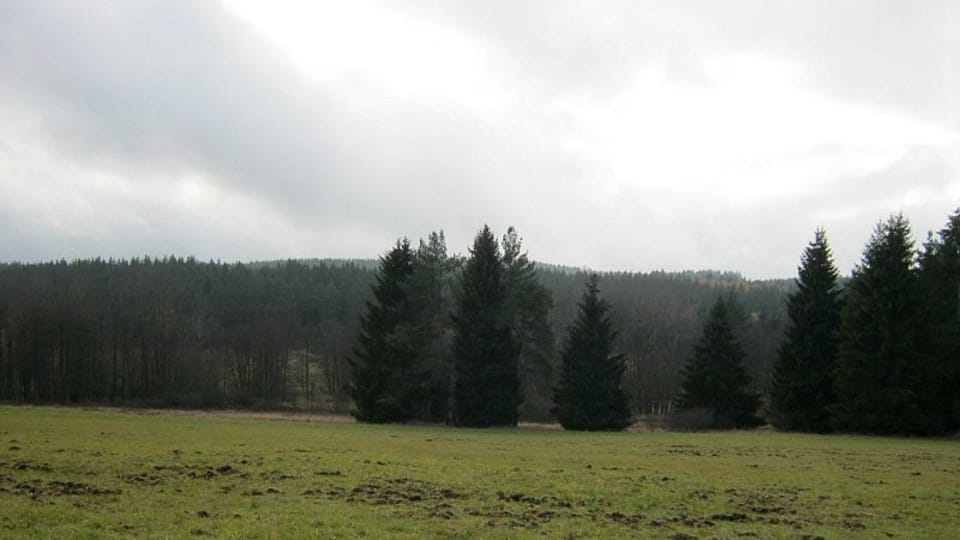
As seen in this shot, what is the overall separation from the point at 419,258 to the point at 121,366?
232 ft

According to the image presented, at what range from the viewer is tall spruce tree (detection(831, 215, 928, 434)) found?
49156mm

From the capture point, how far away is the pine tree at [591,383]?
5506cm

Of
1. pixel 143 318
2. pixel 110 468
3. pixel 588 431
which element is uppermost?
pixel 143 318

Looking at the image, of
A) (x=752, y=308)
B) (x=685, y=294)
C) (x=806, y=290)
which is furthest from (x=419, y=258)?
(x=685, y=294)

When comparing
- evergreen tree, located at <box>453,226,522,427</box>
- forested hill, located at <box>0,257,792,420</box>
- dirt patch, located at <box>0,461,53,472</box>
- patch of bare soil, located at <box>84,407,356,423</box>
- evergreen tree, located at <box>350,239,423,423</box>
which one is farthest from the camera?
forested hill, located at <box>0,257,792,420</box>

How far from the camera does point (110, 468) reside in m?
19.9

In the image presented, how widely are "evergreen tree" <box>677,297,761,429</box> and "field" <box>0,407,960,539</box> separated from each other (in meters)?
30.9

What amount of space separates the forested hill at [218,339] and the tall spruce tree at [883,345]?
23.7 meters

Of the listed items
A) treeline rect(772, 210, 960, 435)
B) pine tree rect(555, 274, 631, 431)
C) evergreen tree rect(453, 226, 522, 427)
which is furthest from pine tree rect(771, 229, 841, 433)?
evergreen tree rect(453, 226, 522, 427)

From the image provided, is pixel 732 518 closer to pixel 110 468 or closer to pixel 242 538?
pixel 242 538

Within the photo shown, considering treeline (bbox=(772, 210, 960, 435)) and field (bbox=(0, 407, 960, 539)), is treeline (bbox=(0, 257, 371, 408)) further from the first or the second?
field (bbox=(0, 407, 960, 539))

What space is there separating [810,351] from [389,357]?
35148 millimetres

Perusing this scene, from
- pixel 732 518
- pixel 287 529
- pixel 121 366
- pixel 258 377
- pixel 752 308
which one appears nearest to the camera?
pixel 287 529

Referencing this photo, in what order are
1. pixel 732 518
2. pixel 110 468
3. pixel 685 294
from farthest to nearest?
pixel 685 294
pixel 110 468
pixel 732 518
